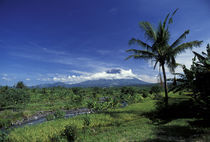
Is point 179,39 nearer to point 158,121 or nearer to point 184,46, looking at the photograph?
point 184,46

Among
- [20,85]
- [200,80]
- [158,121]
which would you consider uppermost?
[200,80]

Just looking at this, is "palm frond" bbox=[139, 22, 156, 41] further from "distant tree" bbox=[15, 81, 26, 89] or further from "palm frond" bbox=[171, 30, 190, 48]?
"distant tree" bbox=[15, 81, 26, 89]

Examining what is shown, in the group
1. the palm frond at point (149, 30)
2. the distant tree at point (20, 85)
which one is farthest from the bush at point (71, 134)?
the distant tree at point (20, 85)

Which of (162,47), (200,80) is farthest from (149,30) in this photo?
(200,80)

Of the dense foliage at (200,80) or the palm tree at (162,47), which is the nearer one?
the dense foliage at (200,80)

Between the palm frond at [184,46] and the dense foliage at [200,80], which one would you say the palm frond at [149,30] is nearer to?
the palm frond at [184,46]

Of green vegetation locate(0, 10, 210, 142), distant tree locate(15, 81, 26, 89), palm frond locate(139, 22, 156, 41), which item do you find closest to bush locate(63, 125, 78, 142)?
green vegetation locate(0, 10, 210, 142)

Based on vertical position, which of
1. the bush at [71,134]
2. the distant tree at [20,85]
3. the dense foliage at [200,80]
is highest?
the dense foliage at [200,80]

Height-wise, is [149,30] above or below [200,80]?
above

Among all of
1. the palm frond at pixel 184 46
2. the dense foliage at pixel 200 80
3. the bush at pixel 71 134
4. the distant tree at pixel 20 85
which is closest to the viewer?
the dense foliage at pixel 200 80

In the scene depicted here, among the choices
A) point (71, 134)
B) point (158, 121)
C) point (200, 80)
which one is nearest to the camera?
point (200, 80)

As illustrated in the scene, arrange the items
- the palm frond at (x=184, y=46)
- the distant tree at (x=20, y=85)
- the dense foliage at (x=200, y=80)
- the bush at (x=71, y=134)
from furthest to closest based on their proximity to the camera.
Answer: the distant tree at (x=20, y=85) < the palm frond at (x=184, y=46) < the bush at (x=71, y=134) < the dense foliage at (x=200, y=80)

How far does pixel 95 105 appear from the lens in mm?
23922

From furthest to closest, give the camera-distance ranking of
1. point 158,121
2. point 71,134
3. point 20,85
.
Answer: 1. point 20,85
2. point 158,121
3. point 71,134
